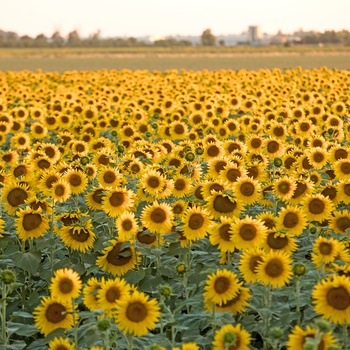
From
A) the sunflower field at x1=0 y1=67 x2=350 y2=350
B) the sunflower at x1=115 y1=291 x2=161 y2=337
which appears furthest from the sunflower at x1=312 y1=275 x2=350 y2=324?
the sunflower at x1=115 y1=291 x2=161 y2=337

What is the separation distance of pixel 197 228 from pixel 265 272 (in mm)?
1184

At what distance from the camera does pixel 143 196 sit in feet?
24.3

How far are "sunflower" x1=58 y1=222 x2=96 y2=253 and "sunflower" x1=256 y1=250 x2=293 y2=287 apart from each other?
5.98ft

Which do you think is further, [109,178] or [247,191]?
[109,178]

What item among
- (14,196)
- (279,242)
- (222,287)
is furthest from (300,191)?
(14,196)

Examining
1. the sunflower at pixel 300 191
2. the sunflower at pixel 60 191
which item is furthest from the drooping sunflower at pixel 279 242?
the sunflower at pixel 60 191

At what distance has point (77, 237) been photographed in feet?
19.7

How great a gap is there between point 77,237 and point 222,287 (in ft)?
5.88

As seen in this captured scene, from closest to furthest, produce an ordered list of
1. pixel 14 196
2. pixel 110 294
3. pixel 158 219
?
pixel 110 294 → pixel 158 219 → pixel 14 196

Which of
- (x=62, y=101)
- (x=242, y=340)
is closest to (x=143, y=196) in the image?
(x=242, y=340)

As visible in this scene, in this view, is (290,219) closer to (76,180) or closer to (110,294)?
(110,294)

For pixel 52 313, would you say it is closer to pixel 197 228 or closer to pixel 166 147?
pixel 197 228

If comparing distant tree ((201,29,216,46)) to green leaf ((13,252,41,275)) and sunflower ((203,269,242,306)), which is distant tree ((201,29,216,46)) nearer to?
green leaf ((13,252,41,275))

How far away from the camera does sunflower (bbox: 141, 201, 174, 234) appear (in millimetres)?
5910
